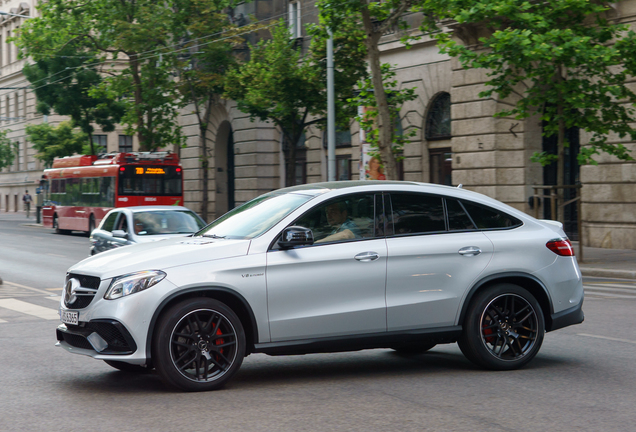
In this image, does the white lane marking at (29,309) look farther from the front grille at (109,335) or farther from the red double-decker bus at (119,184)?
the red double-decker bus at (119,184)

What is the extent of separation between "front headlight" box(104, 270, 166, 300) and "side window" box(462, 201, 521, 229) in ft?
8.83

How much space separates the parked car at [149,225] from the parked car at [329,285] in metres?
7.25

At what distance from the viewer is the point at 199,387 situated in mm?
6121

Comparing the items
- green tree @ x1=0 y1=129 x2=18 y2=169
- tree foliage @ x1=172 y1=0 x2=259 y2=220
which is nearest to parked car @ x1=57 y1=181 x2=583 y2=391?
tree foliage @ x1=172 y1=0 x2=259 y2=220

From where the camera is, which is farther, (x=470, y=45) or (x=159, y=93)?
(x=159, y=93)

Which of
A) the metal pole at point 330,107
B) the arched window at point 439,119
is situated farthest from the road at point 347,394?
the arched window at point 439,119

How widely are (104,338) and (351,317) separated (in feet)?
6.03

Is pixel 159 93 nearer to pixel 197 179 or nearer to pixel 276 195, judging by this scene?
pixel 197 179

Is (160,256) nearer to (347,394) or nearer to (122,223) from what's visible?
(347,394)

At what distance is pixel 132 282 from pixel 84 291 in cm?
47

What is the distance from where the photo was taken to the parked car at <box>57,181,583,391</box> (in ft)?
19.8

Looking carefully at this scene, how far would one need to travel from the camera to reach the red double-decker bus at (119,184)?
30.3 metres

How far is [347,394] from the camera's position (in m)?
6.09

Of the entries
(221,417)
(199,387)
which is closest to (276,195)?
(199,387)
